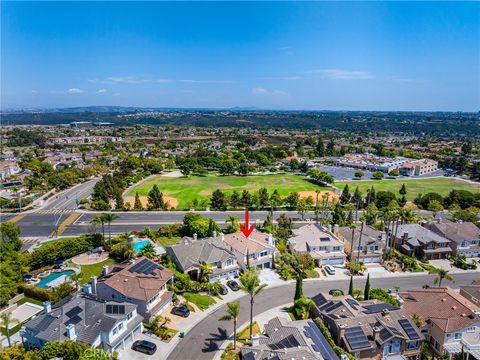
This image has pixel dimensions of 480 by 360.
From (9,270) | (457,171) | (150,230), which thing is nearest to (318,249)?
(150,230)

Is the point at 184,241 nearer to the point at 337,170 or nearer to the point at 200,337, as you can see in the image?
the point at 200,337

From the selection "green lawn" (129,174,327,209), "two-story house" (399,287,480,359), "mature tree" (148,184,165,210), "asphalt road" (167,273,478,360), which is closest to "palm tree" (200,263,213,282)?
"asphalt road" (167,273,478,360)

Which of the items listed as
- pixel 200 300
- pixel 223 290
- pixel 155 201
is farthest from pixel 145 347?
pixel 155 201

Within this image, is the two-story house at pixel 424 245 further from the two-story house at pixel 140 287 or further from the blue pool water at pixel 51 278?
the blue pool water at pixel 51 278

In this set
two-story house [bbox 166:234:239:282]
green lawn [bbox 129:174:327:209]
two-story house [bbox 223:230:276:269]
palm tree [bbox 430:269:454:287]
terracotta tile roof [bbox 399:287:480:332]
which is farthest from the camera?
green lawn [bbox 129:174:327:209]

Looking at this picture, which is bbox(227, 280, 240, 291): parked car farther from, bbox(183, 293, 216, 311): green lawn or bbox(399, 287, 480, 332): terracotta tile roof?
bbox(399, 287, 480, 332): terracotta tile roof

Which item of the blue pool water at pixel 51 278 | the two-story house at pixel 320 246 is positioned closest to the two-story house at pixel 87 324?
the blue pool water at pixel 51 278
